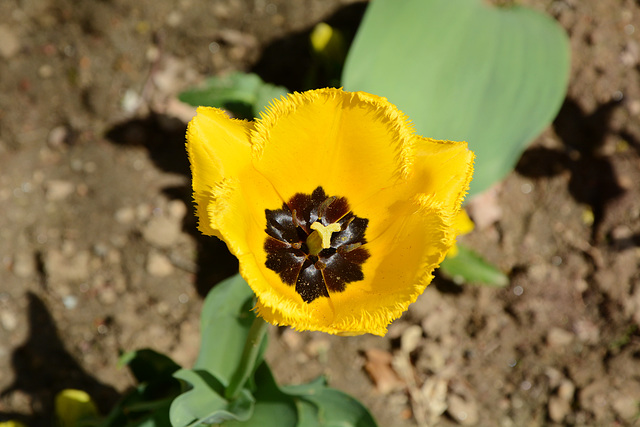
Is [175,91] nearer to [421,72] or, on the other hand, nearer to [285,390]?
[421,72]

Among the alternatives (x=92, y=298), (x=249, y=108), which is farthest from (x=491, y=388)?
(x=92, y=298)

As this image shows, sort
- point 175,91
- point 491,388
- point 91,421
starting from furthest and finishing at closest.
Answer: point 175,91
point 491,388
point 91,421

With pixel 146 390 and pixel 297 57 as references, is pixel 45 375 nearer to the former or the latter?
pixel 146 390

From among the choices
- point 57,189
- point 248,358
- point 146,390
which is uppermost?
point 248,358

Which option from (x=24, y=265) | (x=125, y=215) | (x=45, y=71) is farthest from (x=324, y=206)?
(x=45, y=71)

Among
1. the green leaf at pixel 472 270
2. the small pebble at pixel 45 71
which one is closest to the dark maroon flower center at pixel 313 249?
the green leaf at pixel 472 270

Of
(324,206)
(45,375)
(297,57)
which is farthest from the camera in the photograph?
(297,57)
